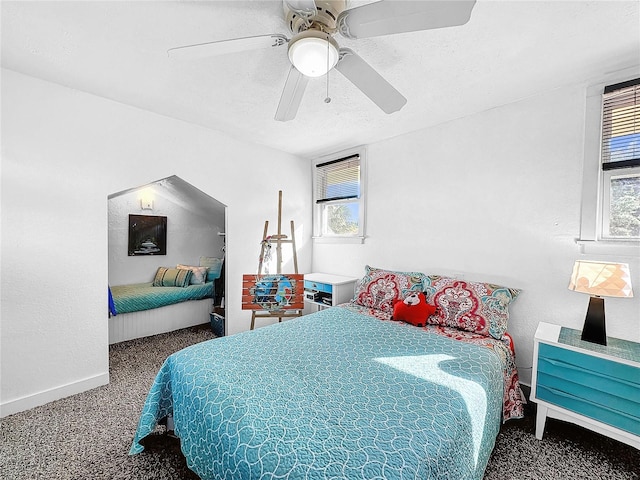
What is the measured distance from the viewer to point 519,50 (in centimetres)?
171

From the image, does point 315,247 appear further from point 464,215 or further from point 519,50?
point 519,50

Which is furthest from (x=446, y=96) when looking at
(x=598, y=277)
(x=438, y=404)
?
(x=438, y=404)

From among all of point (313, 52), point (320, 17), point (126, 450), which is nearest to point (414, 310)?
point (313, 52)

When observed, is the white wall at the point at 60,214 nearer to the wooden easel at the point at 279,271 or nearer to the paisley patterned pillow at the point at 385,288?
the wooden easel at the point at 279,271

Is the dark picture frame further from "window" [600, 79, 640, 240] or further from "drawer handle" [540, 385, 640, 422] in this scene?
"window" [600, 79, 640, 240]

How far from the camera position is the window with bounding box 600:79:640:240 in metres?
1.89

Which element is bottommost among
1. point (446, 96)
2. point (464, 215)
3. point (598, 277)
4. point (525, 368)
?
point (525, 368)

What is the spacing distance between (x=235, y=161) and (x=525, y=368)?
3.48 m

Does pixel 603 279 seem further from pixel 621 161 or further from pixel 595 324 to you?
pixel 621 161

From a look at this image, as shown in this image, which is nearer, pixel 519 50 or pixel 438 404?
pixel 438 404

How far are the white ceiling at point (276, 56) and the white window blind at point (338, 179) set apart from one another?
3.09ft

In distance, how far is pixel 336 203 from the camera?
151 inches

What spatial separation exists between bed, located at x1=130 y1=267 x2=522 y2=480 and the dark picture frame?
10.2 ft

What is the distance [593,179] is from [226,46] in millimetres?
2531
